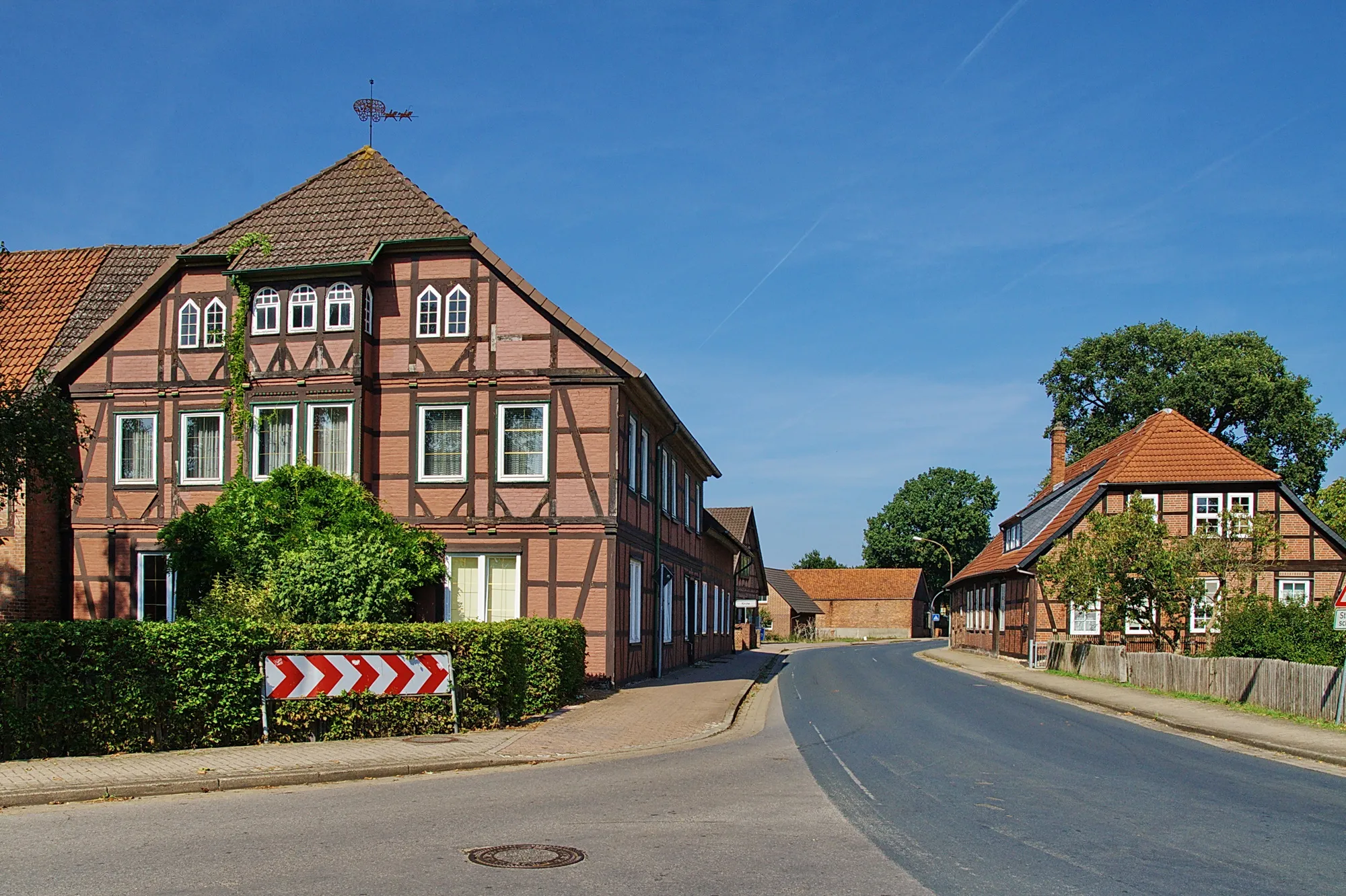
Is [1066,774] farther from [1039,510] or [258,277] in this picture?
[1039,510]

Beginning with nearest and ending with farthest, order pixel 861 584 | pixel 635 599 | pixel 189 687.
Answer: pixel 189 687 → pixel 635 599 → pixel 861 584

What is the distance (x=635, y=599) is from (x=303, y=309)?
9.14 metres

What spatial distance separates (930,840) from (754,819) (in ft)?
4.94

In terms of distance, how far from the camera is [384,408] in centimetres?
2455

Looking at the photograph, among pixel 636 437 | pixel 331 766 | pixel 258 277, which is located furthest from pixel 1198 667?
pixel 258 277

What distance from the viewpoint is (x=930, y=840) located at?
8742 mm

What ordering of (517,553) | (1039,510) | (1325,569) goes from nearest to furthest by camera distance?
(517,553) < (1325,569) < (1039,510)

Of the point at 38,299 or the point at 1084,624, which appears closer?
the point at 38,299

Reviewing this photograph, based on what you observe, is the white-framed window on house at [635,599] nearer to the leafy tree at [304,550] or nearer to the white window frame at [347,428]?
the leafy tree at [304,550]

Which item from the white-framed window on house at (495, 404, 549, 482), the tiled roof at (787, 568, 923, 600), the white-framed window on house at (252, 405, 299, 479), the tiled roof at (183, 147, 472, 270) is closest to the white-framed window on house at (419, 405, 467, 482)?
the white-framed window on house at (495, 404, 549, 482)

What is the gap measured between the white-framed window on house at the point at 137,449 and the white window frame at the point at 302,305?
11.5 ft

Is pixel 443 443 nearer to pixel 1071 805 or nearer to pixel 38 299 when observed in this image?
pixel 38 299

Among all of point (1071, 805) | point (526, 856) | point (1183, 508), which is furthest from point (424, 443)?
point (1183, 508)

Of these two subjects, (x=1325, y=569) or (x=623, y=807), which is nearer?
(x=623, y=807)
